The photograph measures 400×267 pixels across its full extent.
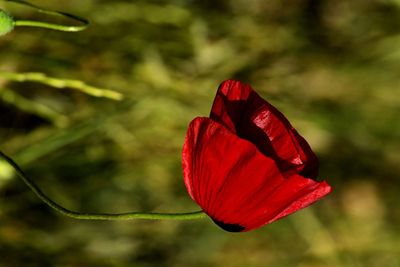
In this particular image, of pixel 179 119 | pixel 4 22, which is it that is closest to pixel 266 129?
pixel 4 22

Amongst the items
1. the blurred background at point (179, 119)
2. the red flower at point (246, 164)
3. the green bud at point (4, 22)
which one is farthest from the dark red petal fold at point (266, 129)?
the blurred background at point (179, 119)

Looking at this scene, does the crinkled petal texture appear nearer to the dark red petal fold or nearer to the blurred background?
the dark red petal fold

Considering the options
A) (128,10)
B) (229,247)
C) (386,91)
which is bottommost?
(229,247)

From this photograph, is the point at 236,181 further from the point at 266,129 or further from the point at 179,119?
the point at 179,119

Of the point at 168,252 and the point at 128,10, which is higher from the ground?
the point at 128,10

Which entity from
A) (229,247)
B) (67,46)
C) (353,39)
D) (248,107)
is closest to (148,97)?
(67,46)

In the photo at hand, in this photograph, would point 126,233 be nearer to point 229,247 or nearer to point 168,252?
point 168,252

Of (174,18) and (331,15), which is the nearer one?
(174,18)
